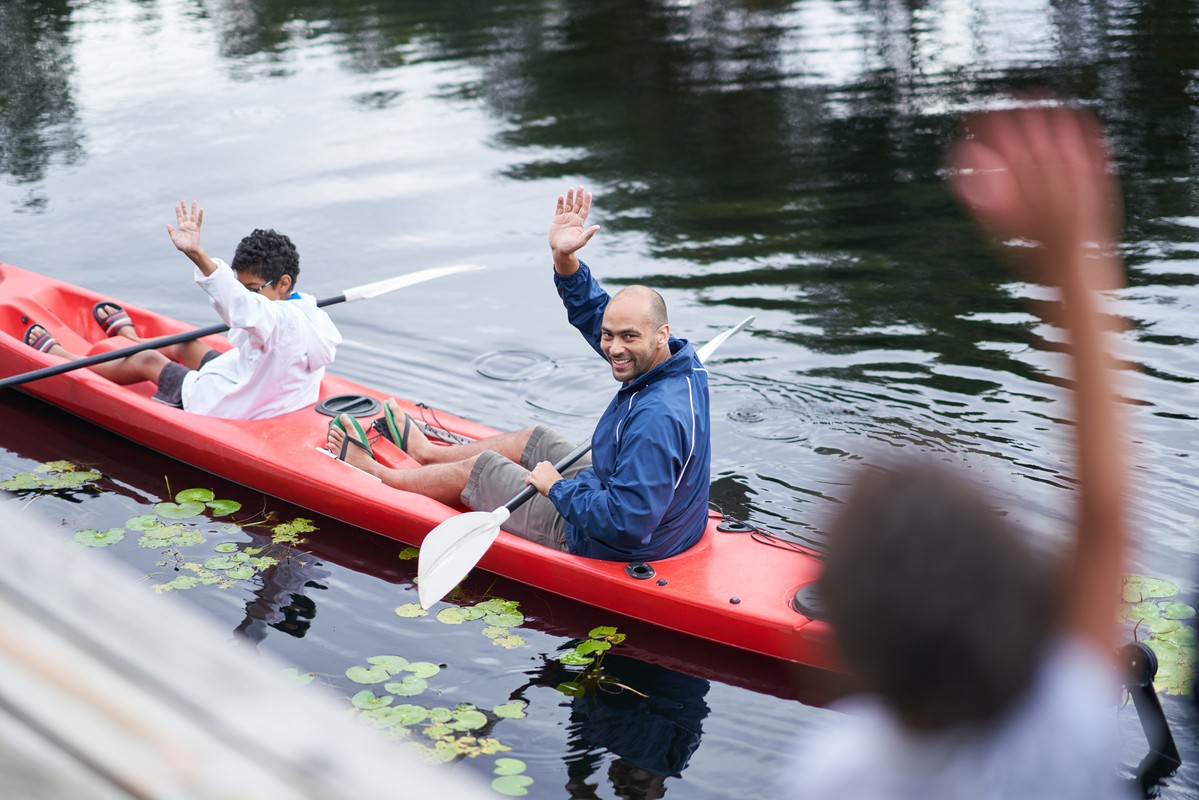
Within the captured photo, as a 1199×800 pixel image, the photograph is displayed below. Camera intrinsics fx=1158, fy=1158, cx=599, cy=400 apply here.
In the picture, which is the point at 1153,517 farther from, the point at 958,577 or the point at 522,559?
the point at 958,577

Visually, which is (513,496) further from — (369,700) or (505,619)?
(369,700)

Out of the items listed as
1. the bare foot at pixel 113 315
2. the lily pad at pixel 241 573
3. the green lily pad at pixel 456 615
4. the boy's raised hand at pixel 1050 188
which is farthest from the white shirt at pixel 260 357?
the boy's raised hand at pixel 1050 188

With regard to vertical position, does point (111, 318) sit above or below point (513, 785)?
above

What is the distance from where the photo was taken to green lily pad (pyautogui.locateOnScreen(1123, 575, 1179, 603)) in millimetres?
5035

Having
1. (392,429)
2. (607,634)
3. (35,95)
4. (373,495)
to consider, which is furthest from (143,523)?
(35,95)

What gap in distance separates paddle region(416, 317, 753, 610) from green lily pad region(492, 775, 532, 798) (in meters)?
1.01

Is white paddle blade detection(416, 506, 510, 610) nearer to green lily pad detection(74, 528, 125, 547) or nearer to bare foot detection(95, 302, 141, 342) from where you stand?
green lily pad detection(74, 528, 125, 547)

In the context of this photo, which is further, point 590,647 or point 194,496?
point 194,496

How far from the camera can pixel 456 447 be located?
6184mm

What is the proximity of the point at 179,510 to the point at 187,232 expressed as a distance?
1.48 meters

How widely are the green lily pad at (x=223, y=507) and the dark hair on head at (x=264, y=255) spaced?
48.4 inches

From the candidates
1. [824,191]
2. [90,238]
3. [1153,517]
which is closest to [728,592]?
[1153,517]

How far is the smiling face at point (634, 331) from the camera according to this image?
16.2ft

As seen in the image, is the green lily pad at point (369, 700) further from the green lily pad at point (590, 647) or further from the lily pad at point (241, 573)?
the lily pad at point (241, 573)
